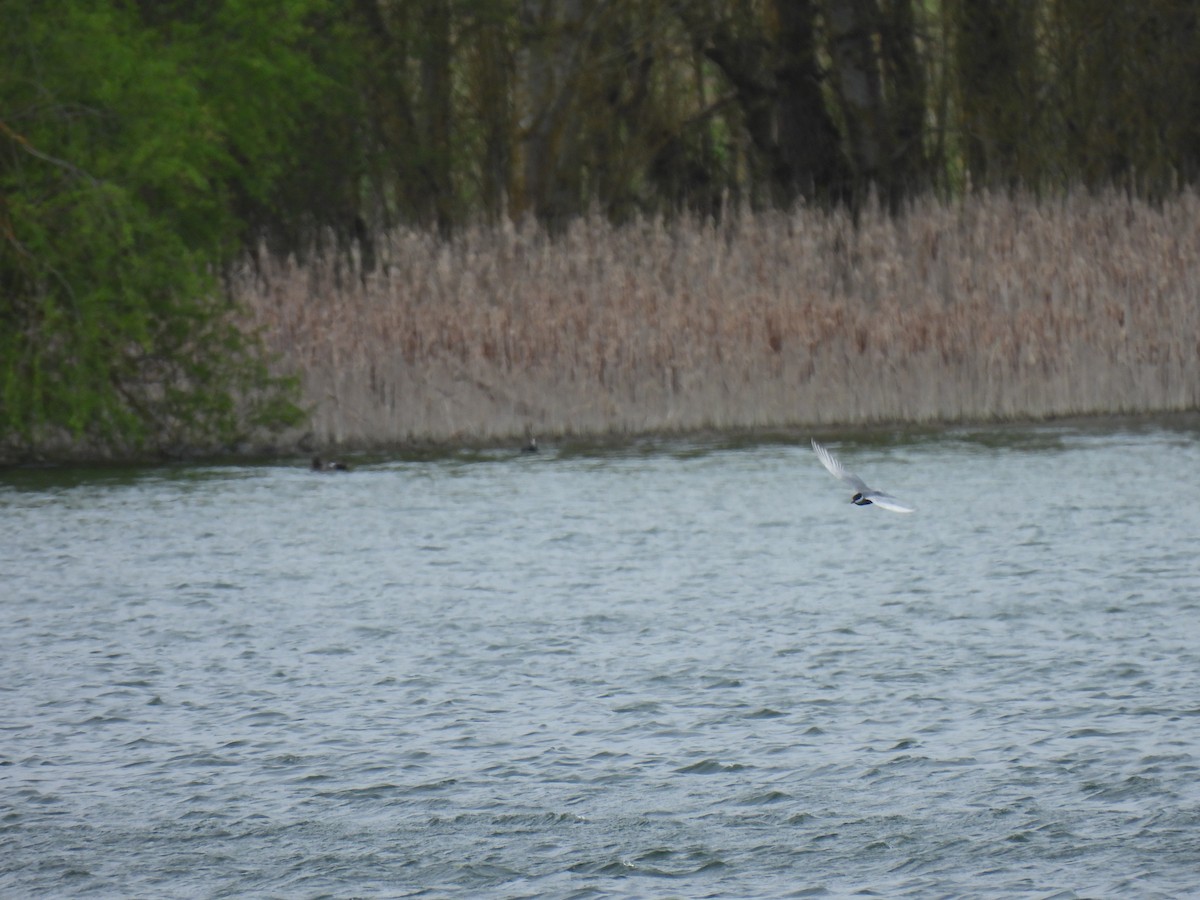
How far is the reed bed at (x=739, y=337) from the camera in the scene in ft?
53.0

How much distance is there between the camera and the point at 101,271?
49.4 feet

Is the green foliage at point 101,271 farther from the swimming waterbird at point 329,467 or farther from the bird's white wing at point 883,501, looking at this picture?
the bird's white wing at point 883,501

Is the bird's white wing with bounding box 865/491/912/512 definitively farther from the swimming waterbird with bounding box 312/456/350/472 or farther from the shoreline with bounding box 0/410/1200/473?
the shoreline with bounding box 0/410/1200/473

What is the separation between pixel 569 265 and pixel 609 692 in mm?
10339

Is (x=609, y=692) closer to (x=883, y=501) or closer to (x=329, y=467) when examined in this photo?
(x=883, y=501)

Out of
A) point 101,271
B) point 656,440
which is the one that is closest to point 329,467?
point 101,271

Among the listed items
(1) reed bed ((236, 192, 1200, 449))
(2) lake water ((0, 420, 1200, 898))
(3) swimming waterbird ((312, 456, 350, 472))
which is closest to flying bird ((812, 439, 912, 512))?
(2) lake water ((0, 420, 1200, 898))

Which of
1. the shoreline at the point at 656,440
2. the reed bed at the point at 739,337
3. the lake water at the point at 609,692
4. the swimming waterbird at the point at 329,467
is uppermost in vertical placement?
the reed bed at the point at 739,337

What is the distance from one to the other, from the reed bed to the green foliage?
657 mm

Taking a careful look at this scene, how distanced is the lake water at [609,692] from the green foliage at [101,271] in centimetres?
176

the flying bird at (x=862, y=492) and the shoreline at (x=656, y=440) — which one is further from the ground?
the shoreline at (x=656, y=440)

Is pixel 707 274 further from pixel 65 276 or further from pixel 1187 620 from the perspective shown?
pixel 1187 620

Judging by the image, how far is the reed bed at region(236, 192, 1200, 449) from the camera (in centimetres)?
1614

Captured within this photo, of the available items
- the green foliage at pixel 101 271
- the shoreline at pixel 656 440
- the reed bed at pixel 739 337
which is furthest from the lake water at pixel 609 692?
the reed bed at pixel 739 337
